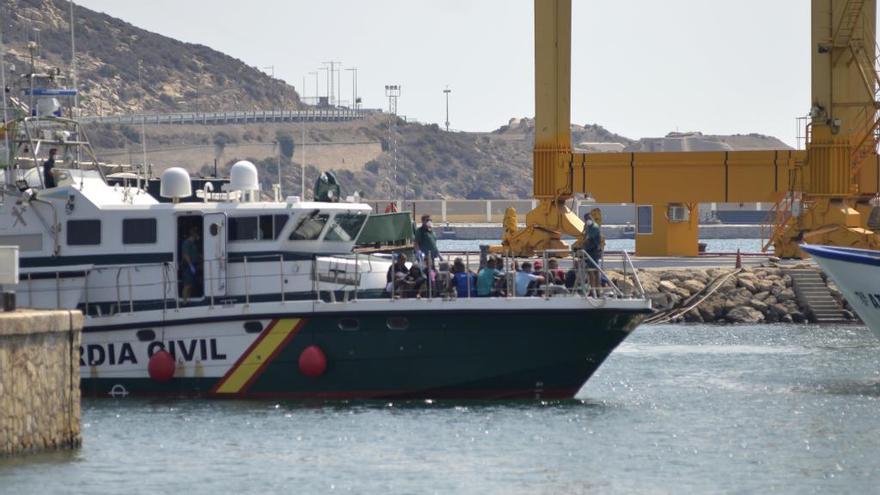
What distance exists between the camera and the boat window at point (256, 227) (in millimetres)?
28172

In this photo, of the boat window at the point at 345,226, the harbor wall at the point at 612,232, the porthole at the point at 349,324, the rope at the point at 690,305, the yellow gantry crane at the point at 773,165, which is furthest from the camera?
the harbor wall at the point at 612,232

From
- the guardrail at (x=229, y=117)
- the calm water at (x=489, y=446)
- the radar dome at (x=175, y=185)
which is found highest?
the guardrail at (x=229, y=117)

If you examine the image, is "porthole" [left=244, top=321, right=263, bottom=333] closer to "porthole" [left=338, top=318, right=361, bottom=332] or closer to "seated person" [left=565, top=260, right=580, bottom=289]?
"porthole" [left=338, top=318, right=361, bottom=332]

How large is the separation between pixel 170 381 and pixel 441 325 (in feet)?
14.1

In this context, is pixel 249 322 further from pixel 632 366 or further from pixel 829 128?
pixel 829 128

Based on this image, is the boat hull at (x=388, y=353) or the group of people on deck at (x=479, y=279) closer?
the boat hull at (x=388, y=353)

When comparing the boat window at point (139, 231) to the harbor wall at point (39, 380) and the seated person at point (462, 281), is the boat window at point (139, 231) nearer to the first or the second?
the harbor wall at point (39, 380)

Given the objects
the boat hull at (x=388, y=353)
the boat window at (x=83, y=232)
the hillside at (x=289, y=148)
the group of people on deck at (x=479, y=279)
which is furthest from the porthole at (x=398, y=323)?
the hillside at (x=289, y=148)

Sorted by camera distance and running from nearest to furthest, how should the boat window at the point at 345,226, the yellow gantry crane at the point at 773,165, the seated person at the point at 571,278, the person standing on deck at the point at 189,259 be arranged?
the seated person at the point at 571,278, the person standing on deck at the point at 189,259, the boat window at the point at 345,226, the yellow gantry crane at the point at 773,165

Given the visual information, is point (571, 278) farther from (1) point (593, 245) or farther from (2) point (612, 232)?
(2) point (612, 232)

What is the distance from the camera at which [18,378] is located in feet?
75.2

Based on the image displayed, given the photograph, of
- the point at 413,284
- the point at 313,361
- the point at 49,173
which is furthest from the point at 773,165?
the point at 49,173

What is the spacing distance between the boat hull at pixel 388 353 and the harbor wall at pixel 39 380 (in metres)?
4.08

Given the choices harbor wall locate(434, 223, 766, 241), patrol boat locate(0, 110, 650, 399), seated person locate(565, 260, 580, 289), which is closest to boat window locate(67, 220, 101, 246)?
patrol boat locate(0, 110, 650, 399)
